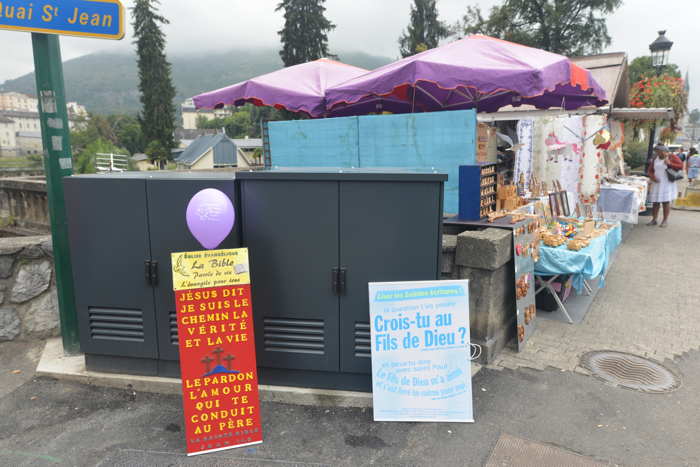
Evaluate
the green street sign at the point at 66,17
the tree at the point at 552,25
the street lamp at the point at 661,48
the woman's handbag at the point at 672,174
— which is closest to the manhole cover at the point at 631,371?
the green street sign at the point at 66,17

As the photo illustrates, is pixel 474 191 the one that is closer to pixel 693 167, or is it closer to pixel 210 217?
pixel 210 217

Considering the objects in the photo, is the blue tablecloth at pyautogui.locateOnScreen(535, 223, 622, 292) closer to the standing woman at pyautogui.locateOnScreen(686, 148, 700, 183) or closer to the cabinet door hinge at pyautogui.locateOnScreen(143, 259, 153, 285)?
the cabinet door hinge at pyautogui.locateOnScreen(143, 259, 153, 285)

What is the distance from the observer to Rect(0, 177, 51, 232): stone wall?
852cm

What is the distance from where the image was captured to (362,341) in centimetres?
363

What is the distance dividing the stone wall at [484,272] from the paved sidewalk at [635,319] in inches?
12.2

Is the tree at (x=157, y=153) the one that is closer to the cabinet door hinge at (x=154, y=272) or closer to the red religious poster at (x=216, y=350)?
the cabinet door hinge at (x=154, y=272)

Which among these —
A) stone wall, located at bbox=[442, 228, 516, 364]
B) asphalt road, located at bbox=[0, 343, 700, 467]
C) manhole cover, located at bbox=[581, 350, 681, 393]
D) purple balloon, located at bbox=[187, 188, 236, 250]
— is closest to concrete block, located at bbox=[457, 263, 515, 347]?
stone wall, located at bbox=[442, 228, 516, 364]

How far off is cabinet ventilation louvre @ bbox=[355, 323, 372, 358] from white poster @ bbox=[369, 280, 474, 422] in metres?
0.18

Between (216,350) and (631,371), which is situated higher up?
(216,350)

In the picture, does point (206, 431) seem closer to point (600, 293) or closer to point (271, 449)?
point (271, 449)

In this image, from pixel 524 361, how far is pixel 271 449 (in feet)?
8.58

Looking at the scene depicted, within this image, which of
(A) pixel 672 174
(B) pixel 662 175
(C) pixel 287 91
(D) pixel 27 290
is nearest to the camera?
(D) pixel 27 290

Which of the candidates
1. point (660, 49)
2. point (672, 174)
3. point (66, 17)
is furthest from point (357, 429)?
point (660, 49)

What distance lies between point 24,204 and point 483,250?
896cm
